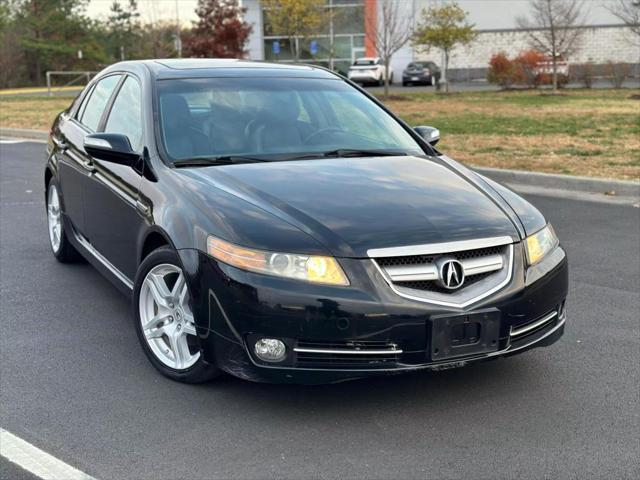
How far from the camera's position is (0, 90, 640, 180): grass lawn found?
11.2 meters

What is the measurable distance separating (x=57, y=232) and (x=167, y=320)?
266cm

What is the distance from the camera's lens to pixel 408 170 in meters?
4.32

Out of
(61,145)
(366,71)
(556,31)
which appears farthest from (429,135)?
(366,71)

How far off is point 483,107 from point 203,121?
→ 18.9 meters

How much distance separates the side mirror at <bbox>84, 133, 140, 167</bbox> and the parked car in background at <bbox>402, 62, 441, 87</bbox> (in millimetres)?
36777

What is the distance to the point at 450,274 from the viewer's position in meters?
3.37

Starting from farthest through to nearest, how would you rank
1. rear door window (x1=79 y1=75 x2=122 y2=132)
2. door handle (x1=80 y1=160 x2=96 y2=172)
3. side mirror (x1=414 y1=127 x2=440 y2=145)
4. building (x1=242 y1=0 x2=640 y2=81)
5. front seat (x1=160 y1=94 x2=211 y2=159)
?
building (x1=242 y1=0 x2=640 y2=81) → rear door window (x1=79 y1=75 x2=122 y2=132) → side mirror (x1=414 y1=127 x2=440 y2=145) → door handle (x1=80 y1=160 x2=96 y2=172) → front seat (x1=160 y1=94 x2=211 y2=159)

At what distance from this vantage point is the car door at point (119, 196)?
14.4ft

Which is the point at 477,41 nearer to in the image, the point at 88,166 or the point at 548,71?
the point at 548,71

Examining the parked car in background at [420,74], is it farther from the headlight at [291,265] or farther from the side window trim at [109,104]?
the headlight at [291,265]

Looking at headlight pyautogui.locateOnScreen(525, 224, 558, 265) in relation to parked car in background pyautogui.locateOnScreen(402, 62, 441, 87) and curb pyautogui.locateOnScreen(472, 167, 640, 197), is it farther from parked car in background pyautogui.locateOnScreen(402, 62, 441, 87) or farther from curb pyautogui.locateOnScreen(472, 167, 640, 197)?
parked car in background pyautogui.locateOnScreen(402, 62, 441, 87)

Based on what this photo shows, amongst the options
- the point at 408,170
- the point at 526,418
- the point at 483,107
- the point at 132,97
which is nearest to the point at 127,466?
the point at 526,418

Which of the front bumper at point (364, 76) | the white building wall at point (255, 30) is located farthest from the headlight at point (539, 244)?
the white building wall at point (255, 30)

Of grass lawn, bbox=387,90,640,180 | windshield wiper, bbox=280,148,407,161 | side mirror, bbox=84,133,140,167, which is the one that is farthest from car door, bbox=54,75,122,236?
grass lawn, bbox=387,90,640,180
